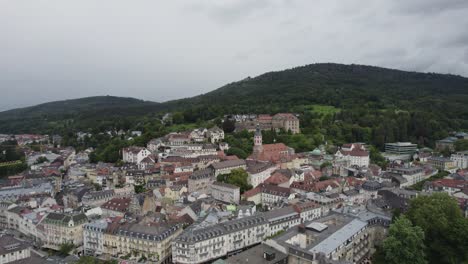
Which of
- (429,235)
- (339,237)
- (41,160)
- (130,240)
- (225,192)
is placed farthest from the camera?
(41,160)

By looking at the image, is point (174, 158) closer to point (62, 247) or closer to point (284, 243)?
point (62, 247)

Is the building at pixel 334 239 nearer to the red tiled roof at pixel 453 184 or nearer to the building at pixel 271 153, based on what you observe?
the red tiled roof at pixel 453 184

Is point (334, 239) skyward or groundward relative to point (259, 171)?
groundward

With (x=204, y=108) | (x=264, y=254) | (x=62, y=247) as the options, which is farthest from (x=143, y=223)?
(x=204, y=108)

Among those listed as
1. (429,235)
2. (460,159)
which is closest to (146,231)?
(429,235)

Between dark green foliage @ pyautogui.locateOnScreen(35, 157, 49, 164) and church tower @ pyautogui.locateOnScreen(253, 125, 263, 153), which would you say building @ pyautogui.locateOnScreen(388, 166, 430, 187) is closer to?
church tower @ pyautogui.locateOnScreen(253, 125, 263, 153)

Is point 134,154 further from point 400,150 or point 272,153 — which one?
point 400,150

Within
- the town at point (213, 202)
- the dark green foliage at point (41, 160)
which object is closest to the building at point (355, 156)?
the town at point (213, 202)
